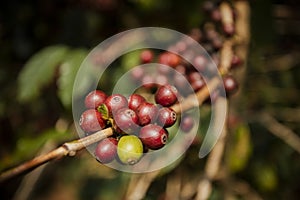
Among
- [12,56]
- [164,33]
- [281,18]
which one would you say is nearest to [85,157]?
[12,56]

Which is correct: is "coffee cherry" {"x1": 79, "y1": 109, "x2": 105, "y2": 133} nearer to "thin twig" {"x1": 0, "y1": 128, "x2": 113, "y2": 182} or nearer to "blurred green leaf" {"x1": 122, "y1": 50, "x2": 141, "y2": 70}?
"thin twig" {"x1": 0, "y1": 128, "x2": 113, "y2": 182}

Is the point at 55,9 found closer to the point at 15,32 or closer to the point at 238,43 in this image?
the point at 15,32

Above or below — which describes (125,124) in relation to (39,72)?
above

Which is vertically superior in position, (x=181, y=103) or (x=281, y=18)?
(x=181, y=103)

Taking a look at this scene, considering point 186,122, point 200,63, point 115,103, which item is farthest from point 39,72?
point 115,103

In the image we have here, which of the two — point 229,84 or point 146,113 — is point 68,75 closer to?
point 229,84

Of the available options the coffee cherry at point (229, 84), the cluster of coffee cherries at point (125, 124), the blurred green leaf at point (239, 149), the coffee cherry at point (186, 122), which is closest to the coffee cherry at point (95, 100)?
the cluster of coffee cherries at point (125, 124)

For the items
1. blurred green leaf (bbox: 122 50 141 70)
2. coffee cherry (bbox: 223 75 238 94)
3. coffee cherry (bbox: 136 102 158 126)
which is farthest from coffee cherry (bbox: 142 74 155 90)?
coffee cherry (bbox: 136 102 158 126)

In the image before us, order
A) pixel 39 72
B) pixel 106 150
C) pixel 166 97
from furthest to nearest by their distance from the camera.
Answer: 1. pixel 39 72
2. pixel 166 97
3. pixel 106 150
